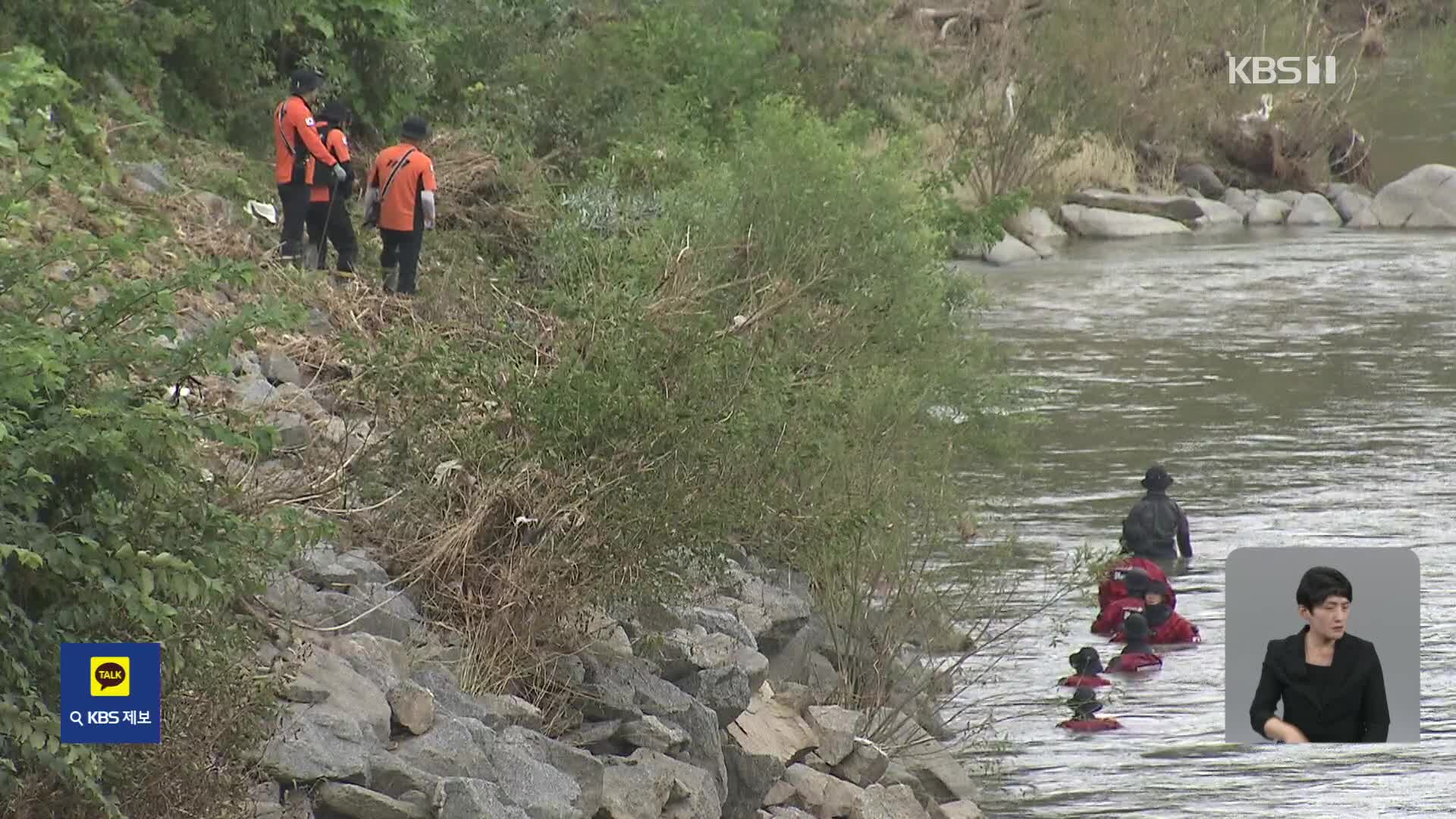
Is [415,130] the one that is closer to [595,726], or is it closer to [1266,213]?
[595,726]

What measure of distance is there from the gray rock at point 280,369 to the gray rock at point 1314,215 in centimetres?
3325

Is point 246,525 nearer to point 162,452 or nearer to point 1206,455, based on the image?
point 162,452

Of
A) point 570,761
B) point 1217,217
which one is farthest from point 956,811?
point 1217,217

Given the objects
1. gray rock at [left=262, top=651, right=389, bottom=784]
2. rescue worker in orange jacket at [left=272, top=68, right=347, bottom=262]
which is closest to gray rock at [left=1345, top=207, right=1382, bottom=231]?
rescue worker in orange jacket at [left=272, top=68, right=347, bottom=262]

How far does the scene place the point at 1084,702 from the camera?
16.9 metres

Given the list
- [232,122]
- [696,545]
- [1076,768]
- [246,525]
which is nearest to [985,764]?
[1076,768]

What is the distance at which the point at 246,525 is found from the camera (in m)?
9.14

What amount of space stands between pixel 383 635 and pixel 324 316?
5109 mm

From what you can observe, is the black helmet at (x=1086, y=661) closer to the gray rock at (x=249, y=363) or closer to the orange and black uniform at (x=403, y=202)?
the orange and black uniform at (x=403, y=202)

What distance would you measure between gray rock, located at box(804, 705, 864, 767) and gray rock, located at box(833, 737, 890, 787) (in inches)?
1.9

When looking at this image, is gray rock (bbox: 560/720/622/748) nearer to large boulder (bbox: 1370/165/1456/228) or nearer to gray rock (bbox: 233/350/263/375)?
gray rock (bbox: 233/350/263/375)

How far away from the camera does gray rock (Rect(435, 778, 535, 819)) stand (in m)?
9.74

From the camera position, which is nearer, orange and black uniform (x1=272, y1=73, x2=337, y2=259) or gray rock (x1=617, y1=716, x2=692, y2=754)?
gray rock (x1=617, y1=716, x2=692, y2=754)

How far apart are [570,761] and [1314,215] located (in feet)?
120
